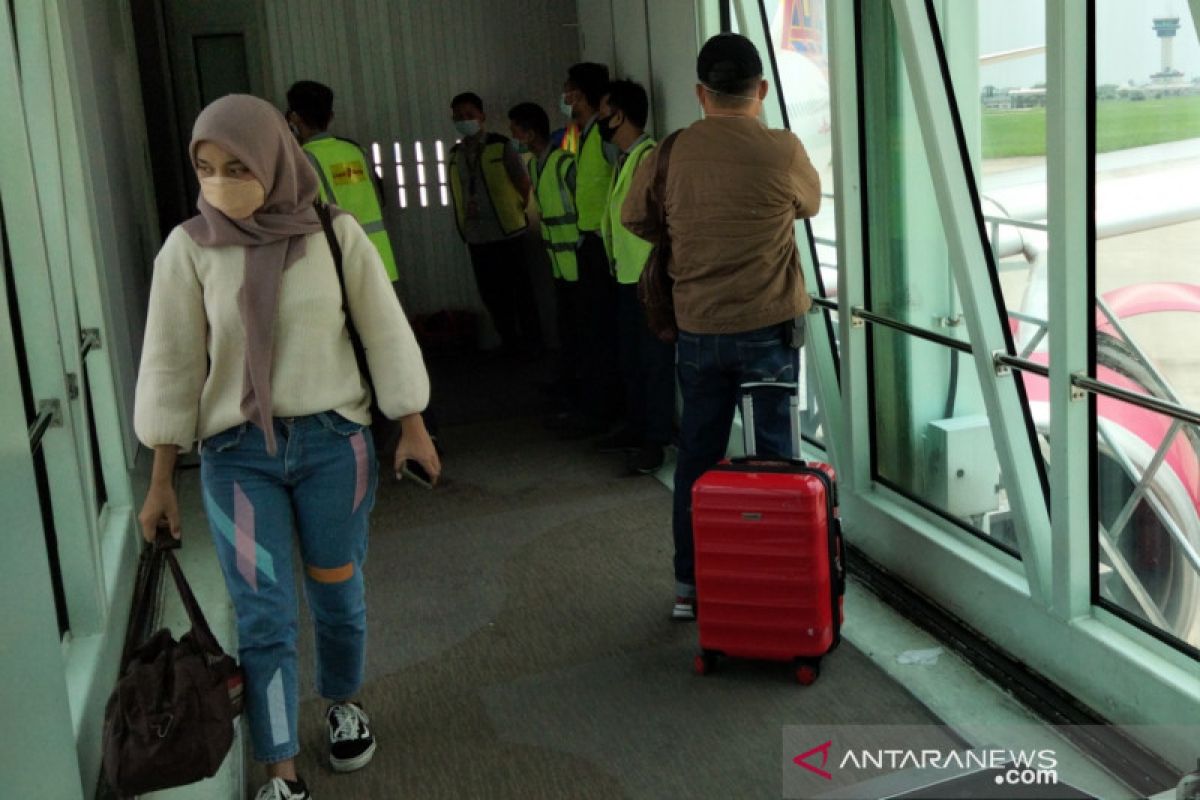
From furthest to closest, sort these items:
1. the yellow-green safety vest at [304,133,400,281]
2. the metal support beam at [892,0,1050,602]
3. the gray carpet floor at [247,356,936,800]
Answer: the yellow-green safety vest at [304,133,400,281] < the metal support beam at [892,0,1050,602] < the gray carpet floor at [247,356,936,800]

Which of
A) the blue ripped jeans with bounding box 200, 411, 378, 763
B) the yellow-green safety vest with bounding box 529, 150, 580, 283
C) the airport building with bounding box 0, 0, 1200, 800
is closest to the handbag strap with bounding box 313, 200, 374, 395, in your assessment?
the blue ripped jeans with bounding box 200, 411, 378, 763

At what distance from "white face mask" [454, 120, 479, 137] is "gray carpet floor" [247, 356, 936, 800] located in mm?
3295

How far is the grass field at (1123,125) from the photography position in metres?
3.01

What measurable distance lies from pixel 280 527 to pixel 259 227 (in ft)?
2.39

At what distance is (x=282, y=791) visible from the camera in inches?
127

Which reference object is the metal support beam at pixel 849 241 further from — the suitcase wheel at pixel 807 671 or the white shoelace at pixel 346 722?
the white shoelace at pixel 346 722

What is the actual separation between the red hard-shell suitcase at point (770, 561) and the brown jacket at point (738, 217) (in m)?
0.50

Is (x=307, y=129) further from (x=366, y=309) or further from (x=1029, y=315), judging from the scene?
(x=1029, y=315)

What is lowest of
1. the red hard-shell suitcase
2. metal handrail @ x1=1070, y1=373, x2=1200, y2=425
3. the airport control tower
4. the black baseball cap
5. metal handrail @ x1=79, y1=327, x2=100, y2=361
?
the red hard-shell suitcase

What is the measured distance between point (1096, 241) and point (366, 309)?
1.90m

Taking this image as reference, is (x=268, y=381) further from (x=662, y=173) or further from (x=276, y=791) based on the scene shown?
(x=662, y=173)

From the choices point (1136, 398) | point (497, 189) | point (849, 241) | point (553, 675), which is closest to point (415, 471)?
point (553, 675)

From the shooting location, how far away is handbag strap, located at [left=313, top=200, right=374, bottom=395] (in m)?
3.09

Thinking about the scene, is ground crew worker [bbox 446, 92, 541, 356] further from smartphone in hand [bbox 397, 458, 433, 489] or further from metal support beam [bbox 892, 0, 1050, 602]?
smartphone in hand [bbox 397, 458, 433, 489]
